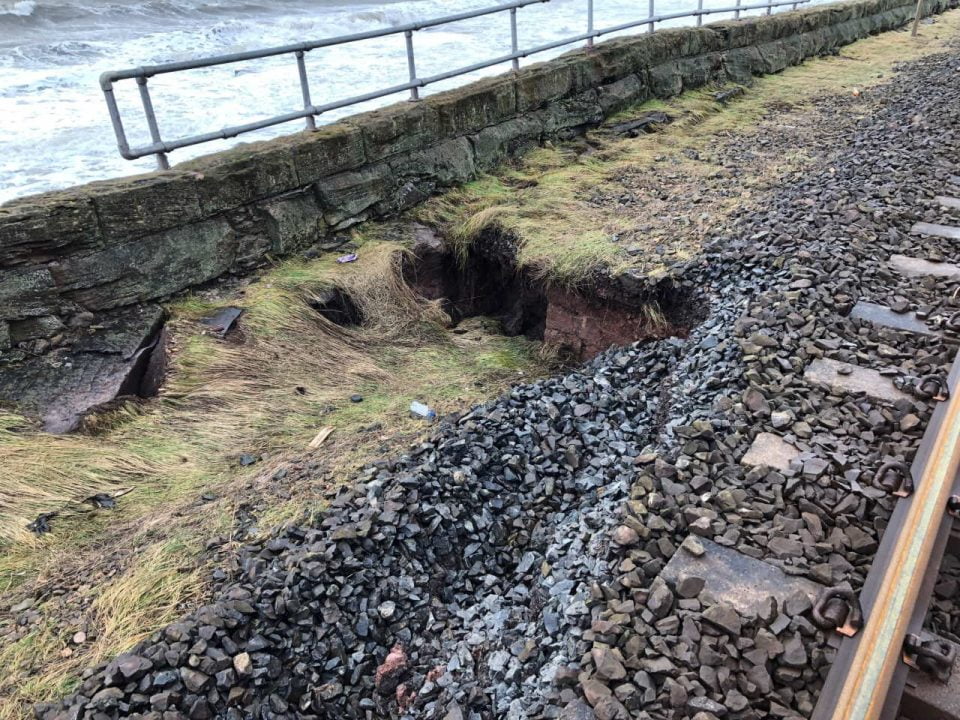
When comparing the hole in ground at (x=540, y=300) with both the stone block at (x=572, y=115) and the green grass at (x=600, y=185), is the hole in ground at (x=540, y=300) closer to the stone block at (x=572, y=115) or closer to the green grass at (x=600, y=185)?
the green grass at (x=600, y=185)

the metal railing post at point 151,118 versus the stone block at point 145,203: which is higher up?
the metal railing post at point 151,118

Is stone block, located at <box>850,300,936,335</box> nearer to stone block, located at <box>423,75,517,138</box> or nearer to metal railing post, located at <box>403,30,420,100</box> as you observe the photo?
metal railing post, located at <box>403,30,420,100</box>

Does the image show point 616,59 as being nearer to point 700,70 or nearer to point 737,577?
point 700,70

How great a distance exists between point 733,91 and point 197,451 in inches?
390

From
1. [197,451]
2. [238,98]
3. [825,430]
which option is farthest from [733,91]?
[197,451]

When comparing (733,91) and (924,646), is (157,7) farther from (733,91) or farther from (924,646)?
(924,646)

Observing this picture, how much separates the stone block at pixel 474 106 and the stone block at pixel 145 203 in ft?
9.26

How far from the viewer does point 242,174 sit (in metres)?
5.64

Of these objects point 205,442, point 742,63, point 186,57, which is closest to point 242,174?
point 205,442

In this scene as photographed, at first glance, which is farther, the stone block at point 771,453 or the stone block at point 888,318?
the stone block at point 888,318

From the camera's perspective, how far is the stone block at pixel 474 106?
23.9 ft

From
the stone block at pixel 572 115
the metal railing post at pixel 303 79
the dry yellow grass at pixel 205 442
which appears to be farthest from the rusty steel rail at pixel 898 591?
the stone block at pixel 572 115

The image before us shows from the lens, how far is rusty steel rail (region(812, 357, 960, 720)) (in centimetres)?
206

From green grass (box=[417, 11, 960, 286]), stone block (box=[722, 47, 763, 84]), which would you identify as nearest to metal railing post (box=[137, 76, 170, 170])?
green grass (box=[417, 11, 960, 286])
